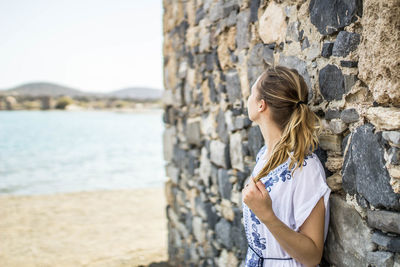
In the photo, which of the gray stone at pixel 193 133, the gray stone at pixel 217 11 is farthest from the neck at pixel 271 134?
the gray stone at pixel 193 133

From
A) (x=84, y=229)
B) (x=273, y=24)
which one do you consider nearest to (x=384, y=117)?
(x=273, y=24)

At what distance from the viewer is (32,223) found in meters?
6.48

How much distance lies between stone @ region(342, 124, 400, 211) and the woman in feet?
0.33

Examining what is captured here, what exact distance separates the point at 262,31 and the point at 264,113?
64 centimetres

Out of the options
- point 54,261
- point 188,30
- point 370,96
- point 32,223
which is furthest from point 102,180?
point 370,96

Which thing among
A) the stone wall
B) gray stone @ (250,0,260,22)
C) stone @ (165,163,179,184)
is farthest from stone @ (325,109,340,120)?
stone @ (165,163,179,184)

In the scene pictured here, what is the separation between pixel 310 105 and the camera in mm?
1673

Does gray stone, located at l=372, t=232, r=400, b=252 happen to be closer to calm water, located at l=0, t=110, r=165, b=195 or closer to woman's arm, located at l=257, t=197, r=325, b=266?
woman's arm, located at l=257, t=197, r=325, b=266

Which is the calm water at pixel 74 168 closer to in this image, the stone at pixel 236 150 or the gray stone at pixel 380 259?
the stone at pixel 236 150

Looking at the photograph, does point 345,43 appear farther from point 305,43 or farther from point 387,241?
point 387,241

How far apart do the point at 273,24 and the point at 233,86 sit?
614 millimetres

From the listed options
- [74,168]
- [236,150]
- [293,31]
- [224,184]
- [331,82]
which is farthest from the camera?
[74,168]

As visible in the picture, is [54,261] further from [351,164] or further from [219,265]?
[351,164]

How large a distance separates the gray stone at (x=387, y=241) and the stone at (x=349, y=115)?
40cm
